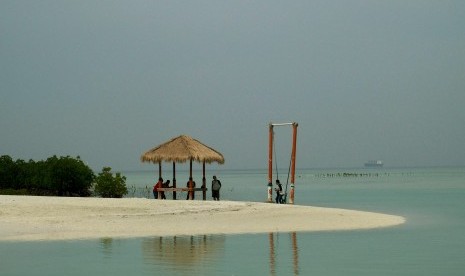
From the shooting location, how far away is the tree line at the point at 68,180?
35656 millimetres

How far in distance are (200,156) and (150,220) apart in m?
8.73

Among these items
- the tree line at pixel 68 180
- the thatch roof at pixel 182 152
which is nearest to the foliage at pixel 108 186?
the tree line at pixel 68 180

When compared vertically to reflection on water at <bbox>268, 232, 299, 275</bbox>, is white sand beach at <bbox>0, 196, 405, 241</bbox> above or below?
above

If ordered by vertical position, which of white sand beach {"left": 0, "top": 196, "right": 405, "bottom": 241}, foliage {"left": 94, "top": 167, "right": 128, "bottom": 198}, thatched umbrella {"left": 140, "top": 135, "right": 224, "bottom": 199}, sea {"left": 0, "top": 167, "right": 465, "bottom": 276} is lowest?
sea {"left": 0, "top": 167, "right": 465, "bottom": 276}

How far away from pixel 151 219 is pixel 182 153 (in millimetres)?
8488

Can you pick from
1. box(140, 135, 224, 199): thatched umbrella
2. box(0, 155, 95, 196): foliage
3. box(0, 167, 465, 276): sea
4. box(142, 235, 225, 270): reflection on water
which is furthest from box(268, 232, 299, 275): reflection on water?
box(0, 155, 95, 196): foliage

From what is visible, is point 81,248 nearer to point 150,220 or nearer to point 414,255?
point 150,220

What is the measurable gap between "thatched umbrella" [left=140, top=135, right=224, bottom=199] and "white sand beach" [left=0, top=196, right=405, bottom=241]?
379 cm

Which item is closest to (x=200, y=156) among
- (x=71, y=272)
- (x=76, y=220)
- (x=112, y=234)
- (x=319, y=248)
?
(x=76, y=220)

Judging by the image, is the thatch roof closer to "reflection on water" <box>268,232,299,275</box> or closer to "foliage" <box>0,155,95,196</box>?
"foliage" <box>0,155,95,196</box>

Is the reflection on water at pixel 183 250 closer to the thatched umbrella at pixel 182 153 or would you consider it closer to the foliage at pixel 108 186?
the thatched umbrella at pixel 182 153

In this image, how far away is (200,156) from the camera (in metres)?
30.8

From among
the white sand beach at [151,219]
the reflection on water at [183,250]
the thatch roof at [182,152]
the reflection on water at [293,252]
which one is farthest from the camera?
the thatch roof at [182,152]

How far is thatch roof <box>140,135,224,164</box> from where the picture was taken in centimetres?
3072
